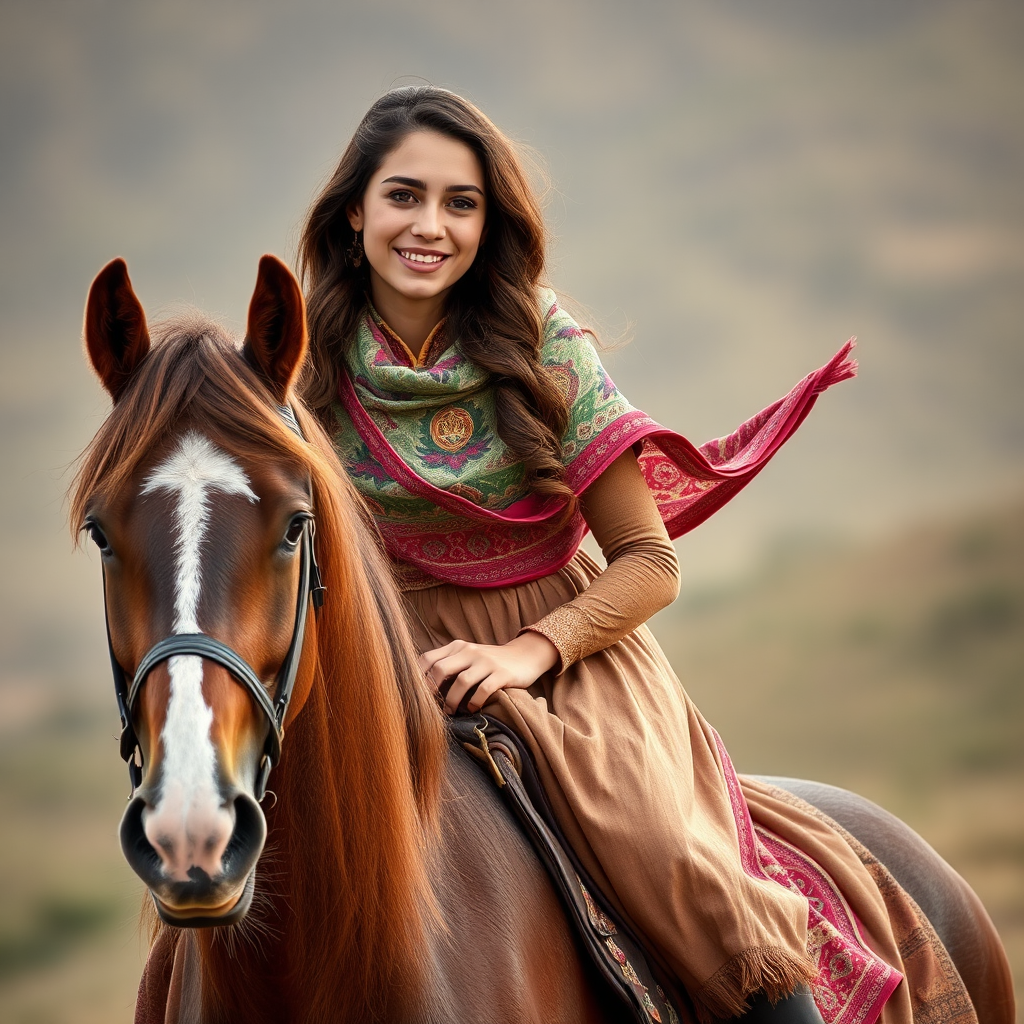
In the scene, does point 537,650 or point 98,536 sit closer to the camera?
point 98,536

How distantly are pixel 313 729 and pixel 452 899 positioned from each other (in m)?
0.33

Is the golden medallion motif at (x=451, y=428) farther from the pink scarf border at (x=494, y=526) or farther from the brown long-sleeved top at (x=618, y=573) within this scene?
the brown long-sleeved top at (x=618, y=573)

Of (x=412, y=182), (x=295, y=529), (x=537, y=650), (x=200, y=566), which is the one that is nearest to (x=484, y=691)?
(x=537, y=650)

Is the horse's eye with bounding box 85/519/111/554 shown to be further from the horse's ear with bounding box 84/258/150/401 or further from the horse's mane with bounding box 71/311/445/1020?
the horse's ear with bounding box 84/258/150/401

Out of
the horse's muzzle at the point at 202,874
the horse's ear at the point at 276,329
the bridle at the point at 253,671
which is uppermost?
the horse's ear at the point at 276,329

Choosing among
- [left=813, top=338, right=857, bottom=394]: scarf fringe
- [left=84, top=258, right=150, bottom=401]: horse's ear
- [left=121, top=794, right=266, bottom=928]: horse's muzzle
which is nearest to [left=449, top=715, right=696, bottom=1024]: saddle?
[left=121, top=794, right=266, bottom=928]: horse's muzzle

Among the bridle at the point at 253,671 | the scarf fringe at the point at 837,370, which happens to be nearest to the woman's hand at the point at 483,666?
the bridle at the point at 253,671

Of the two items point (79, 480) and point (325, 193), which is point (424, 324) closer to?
point (325, 193)

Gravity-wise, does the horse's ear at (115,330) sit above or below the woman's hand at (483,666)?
above

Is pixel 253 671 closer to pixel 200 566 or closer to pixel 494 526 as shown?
pixel 200 566

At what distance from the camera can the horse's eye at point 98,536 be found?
1.28m

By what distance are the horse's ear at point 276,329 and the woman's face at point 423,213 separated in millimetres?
641

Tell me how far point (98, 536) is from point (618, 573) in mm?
938

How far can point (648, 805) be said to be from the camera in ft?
5.74
